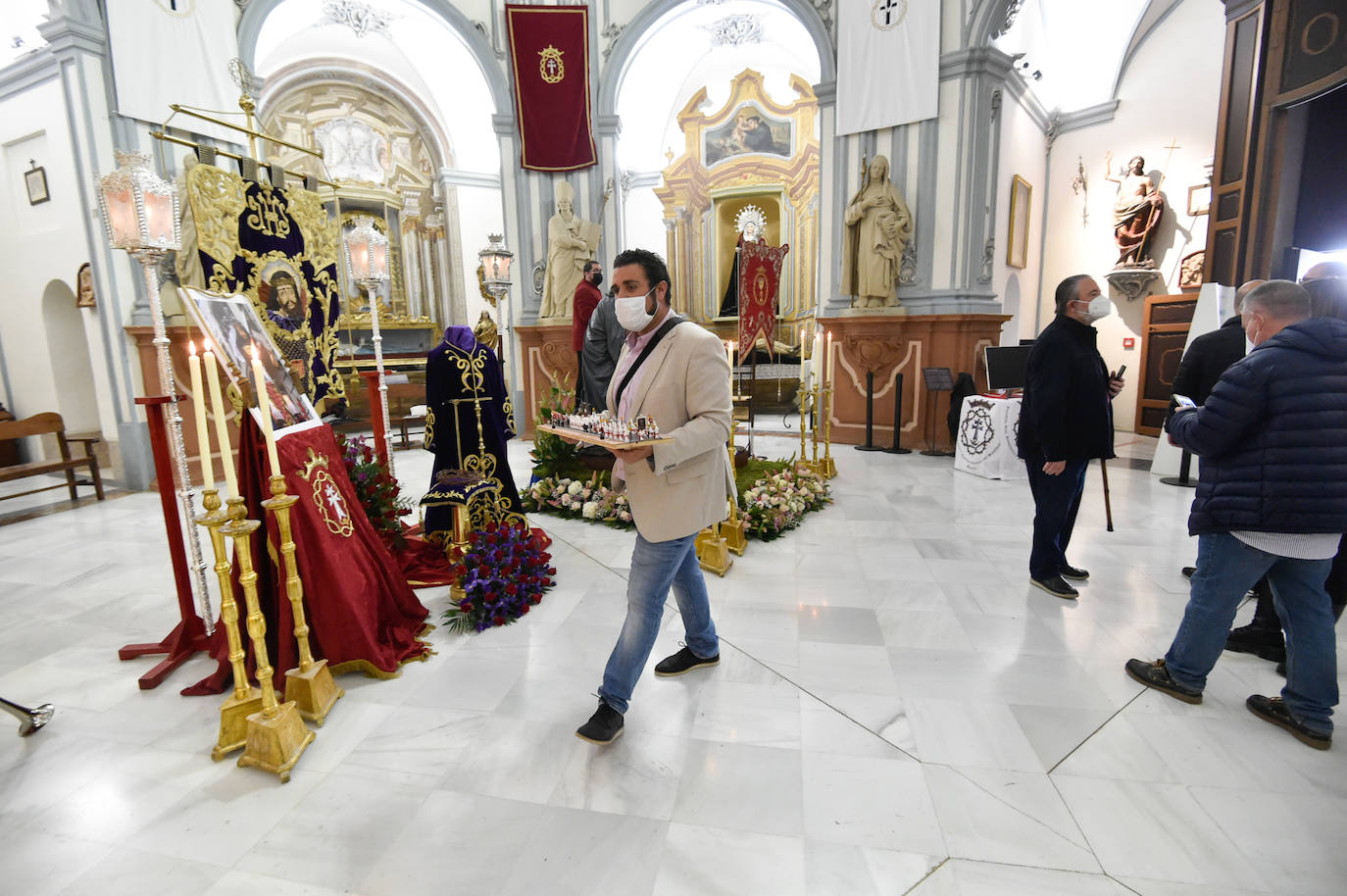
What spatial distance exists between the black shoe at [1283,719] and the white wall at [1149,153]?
775 cm

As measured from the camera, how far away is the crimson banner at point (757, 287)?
20.9ft

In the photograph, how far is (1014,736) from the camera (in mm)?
2350

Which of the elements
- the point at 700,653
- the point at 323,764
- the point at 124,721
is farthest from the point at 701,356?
the point at 124,721

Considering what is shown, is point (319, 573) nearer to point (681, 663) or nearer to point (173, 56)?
point (681, 663)

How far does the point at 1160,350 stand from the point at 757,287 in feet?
18.9

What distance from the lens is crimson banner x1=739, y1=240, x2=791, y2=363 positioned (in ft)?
20.9

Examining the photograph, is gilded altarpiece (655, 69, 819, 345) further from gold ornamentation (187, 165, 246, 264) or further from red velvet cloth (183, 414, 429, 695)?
red velvet cloth (183, 414, 429, 695)

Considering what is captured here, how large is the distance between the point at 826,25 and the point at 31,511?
10.1m

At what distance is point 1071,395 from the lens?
329 centimetres

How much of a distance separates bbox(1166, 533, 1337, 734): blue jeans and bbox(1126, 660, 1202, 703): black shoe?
0.30ft

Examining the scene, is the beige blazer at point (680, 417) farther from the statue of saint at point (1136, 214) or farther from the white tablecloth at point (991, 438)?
the statue of saint at point (1136, 214)

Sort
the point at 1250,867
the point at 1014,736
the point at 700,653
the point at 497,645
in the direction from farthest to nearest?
the point at 497,645 → the point at 700,653 → the point at 1014,736 → the point at 1250,867

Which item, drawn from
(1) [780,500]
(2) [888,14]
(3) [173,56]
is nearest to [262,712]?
(1) [780,500]

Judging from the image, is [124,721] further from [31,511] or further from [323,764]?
[31,511]
